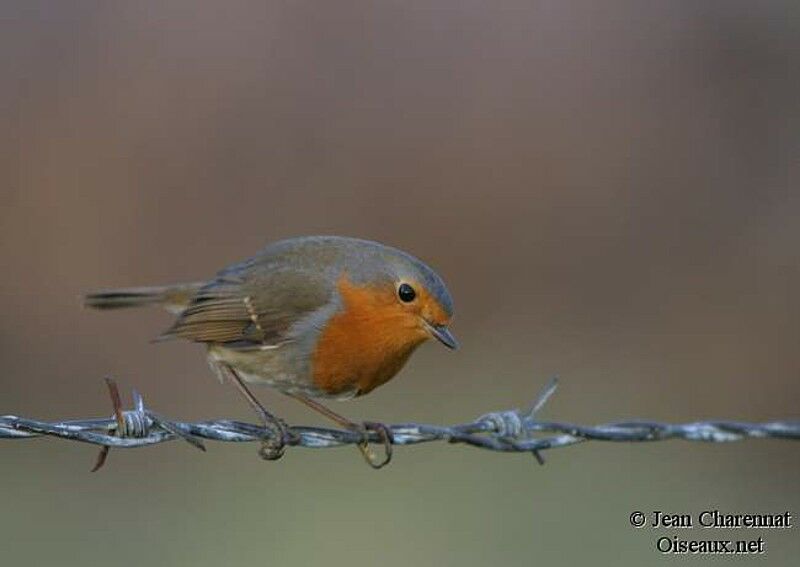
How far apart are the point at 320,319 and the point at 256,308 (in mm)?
248

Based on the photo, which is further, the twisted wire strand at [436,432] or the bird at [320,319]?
the bird at [320,319]

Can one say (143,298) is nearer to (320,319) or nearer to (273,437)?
(320,319)

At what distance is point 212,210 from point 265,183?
0.45 m

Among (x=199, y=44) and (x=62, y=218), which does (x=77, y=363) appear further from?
(x=199, y=44)

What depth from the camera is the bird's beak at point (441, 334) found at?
459 centimetres

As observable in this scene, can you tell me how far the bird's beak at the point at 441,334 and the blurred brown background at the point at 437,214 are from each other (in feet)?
8.98

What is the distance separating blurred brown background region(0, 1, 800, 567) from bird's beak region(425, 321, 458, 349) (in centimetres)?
274

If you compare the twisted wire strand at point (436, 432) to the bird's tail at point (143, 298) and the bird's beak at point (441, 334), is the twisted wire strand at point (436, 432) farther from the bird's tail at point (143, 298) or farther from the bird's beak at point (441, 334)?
the bird's tail at point (143, 298)

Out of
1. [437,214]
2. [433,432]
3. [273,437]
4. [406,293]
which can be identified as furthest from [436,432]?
[437,214]

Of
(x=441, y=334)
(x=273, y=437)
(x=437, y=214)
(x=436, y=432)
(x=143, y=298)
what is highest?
(x=437, y=214)

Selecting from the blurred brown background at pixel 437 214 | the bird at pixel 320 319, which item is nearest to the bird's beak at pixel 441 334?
the bird at pixel 320 319

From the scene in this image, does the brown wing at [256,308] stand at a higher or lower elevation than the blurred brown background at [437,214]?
lower

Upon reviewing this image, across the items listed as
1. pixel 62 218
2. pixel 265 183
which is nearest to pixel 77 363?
pixel 62 218

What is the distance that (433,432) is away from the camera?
3826 millimetres
